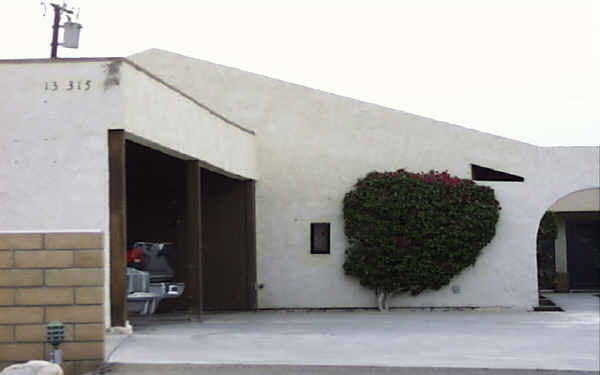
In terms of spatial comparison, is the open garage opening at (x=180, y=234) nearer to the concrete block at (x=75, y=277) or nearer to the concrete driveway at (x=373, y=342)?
the concrete driveway at (x=373, y=342)

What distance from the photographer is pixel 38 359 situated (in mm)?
9836

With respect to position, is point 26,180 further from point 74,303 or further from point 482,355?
point 482,355

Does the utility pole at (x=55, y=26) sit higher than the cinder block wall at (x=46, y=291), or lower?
higher

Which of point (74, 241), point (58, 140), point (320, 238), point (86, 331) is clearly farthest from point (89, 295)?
point (320, 238)

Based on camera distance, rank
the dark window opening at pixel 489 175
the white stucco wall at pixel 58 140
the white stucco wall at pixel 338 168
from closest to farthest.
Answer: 1. the white stucco wall at pixel 58 140
2. the white stucco wall at pixel 338 168
3. the dark window opening at pixel 489 175

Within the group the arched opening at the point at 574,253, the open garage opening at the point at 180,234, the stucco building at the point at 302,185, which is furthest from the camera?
the arched opening at the point at 574,253

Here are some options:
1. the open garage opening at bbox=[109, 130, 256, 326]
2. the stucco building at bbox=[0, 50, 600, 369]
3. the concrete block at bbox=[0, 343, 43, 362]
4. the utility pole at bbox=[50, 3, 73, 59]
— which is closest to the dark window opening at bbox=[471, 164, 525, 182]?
the stucco building at bbox=[0, 50, 600, 369]

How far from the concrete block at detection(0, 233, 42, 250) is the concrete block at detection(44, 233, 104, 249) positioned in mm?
122

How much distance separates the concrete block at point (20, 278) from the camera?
980 cm

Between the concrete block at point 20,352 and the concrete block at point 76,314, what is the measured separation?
33 cm

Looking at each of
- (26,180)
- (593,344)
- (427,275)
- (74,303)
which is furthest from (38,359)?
(427,275)

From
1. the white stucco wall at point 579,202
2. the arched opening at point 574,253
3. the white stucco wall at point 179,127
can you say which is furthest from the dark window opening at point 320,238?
the arched opening at point 574,253

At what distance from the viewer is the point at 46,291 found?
32.2 ft

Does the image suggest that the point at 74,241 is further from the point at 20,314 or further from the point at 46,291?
the point at 20,314
